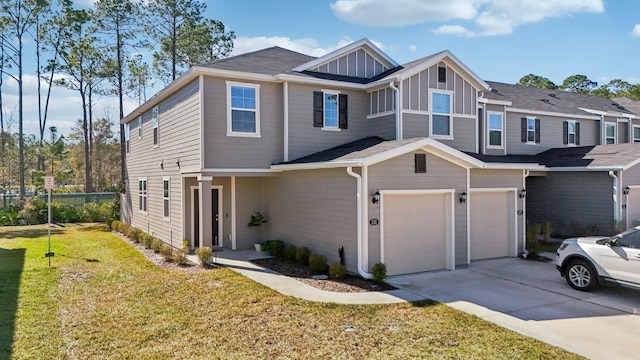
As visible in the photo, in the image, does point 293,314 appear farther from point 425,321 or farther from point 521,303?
point 521,303

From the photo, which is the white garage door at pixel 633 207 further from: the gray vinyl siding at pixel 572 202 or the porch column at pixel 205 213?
the porch column at pixel 205 213

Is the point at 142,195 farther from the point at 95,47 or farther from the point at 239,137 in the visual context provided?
the point at 95,47

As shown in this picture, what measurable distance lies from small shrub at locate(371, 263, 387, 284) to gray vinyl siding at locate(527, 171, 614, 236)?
34.2 ft

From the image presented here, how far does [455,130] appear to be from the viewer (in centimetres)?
1460

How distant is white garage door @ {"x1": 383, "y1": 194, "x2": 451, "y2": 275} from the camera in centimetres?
1038

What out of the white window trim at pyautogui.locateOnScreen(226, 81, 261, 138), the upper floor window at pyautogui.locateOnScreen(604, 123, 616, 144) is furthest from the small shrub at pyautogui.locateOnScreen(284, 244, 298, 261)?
the upper floor window at pyautogui.locateOnScreen(604, 123, 616, 144)

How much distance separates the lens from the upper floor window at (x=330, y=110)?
13836 millimetres

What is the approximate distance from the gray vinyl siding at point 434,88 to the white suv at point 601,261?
6.37m

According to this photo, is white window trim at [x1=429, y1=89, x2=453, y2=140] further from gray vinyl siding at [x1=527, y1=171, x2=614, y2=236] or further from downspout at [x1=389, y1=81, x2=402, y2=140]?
gray vinyl siding at [x1=527, y1=171, x2=614, y2=236]

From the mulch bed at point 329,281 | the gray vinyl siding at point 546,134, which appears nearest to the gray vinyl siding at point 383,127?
the mulch bed at point 329,281

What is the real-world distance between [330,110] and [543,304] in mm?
8567

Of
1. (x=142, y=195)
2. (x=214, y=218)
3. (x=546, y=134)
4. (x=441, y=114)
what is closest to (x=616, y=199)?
(x=546, y=134)

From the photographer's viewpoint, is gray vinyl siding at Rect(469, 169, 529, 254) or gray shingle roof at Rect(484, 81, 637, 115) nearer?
gray vinyl siding at Rect(469, 169, 529, 254)

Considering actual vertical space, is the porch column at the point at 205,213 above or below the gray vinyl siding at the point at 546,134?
below
